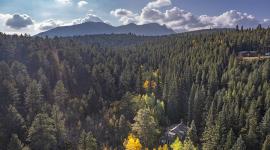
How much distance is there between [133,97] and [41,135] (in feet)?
186

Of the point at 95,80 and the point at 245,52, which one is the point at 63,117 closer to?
the point at 95,80

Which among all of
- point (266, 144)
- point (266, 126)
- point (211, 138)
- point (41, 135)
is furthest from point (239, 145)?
point (41, 135)

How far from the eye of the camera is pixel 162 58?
18725 cm

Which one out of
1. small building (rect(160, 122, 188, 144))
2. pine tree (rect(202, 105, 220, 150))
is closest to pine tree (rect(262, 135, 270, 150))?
pine tree (rect(202, 105, 220, 150))

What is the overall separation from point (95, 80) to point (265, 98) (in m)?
74.5

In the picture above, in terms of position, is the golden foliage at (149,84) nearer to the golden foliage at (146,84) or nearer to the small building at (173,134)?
the golden foliage at (146,84)

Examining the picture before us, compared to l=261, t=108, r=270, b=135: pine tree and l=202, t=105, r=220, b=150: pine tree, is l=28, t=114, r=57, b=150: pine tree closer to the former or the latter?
l=202, t=105, r=220, b=150: pine tree

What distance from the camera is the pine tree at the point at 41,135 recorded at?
8256 centimetres

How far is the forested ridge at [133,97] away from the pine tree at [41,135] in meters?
0.24

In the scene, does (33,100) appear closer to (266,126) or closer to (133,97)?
(133,97)

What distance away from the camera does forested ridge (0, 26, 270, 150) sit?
288 feet

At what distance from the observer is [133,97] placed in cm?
13488

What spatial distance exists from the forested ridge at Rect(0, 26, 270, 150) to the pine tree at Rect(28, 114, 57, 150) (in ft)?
0.78

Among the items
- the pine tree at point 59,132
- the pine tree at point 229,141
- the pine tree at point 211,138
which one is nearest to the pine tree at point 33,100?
the pine tree at point 59,132
